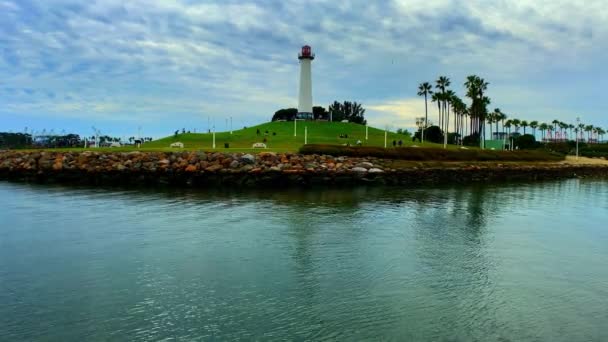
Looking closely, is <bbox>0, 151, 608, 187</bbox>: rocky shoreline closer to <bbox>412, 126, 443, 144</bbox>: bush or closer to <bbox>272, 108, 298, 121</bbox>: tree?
<bbox>412, 126, 443, 144</bbox>: bush

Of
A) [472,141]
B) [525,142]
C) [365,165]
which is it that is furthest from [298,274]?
[525,142]

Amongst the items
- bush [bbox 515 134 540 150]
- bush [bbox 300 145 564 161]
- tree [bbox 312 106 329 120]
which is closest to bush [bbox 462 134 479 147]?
bush [bbox 515 134 540 150]

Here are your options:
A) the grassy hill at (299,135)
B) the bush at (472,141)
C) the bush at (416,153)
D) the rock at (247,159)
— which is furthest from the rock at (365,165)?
the bush at (472,141)

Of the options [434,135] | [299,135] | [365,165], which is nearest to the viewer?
[365,165]

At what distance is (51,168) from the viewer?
48125 mm

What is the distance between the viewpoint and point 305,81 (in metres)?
104

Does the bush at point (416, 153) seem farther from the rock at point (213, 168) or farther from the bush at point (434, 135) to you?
the bush at point (434, 135)

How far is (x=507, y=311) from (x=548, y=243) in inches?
365

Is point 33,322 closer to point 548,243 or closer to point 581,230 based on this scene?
point 548,243

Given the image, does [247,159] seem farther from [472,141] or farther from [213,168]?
[472,141]

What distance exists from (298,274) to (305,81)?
91973 mm

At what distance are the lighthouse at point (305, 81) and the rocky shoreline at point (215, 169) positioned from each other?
5311 centimetres

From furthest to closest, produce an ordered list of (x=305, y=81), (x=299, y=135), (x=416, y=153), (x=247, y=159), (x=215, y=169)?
(x=305, y=81), (x=299, y=135), (x=416, y=153), (x=247, y=159), (x=215, y=169)

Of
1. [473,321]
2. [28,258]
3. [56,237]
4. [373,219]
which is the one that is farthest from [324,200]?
[473,321]
